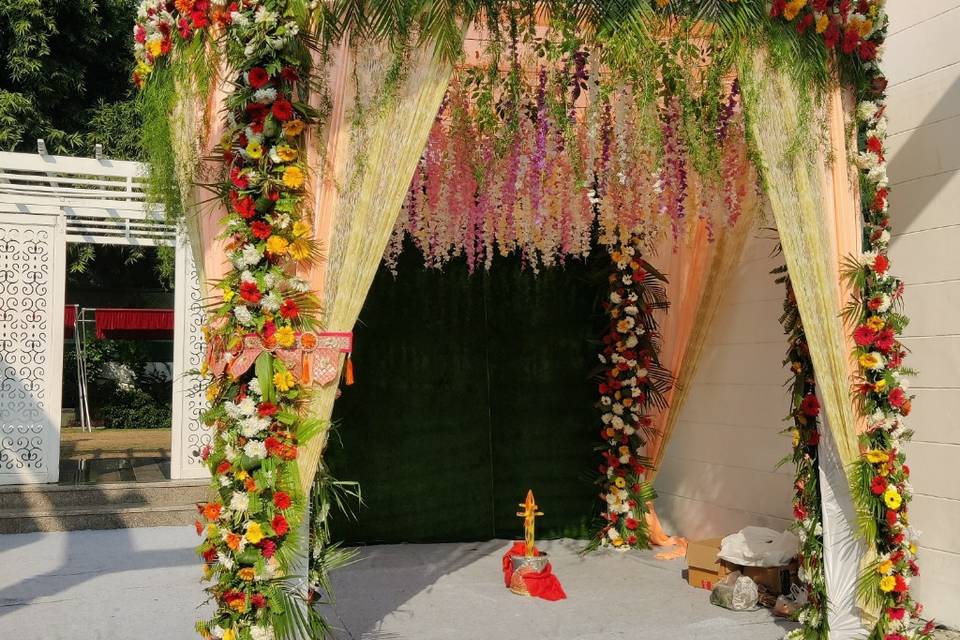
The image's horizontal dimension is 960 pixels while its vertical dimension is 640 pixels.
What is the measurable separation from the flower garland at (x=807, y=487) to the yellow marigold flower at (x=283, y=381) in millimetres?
1960

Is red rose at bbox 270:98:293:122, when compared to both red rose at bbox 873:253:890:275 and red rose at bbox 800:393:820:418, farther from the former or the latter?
red rose at bbox 800:393:820:418

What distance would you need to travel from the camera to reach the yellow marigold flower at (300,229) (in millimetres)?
2520

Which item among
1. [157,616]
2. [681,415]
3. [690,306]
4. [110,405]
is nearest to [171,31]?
[157,616]

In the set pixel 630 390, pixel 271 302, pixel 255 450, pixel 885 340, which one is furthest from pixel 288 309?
pixel 630 390

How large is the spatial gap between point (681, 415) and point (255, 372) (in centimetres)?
319

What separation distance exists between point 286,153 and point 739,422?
9.78ft

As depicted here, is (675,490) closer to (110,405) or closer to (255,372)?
(255,372)

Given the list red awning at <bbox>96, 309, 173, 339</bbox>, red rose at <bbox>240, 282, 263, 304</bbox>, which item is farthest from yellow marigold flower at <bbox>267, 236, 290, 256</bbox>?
red awning at <bbox>96, 309, 173, 339</bbox>

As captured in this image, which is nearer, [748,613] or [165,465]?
[748,613]

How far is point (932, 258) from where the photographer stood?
139 inches

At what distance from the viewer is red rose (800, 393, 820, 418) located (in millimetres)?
3363

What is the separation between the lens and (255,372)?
8.27ft

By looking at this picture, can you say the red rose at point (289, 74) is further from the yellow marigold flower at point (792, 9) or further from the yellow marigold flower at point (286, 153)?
the yellow marigold flower at point (792, 9)

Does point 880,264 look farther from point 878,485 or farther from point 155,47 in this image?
point 155,47
